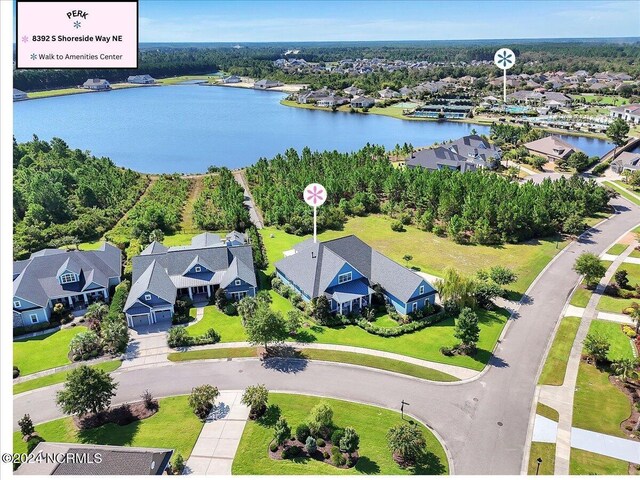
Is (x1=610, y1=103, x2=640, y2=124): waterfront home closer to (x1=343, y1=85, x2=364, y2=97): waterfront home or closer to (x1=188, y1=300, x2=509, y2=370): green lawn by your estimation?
(x1=343, y1=85, x2=364, y2=97): waterfront home

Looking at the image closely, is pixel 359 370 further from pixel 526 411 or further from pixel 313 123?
pixel 313 123

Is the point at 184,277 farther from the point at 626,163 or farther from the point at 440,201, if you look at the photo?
the point at 626,163

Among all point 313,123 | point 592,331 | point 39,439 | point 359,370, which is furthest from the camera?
point 313,123

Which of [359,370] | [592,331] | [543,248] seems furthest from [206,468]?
[543,248]

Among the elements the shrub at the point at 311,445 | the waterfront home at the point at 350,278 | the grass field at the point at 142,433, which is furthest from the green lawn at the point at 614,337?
the grass field at the point at 142,433

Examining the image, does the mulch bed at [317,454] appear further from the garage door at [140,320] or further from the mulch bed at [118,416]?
the garage door at [140,320]

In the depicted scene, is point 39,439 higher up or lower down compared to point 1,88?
lower down

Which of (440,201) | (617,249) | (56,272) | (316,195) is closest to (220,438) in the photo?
(316,195)
